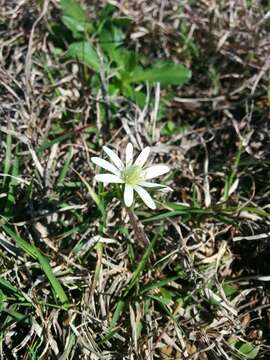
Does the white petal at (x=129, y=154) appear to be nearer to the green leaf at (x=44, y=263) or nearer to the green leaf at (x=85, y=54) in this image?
the green leaf at (x=44, y=263)

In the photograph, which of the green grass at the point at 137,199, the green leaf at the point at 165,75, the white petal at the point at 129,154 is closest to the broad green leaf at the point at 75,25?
the green grass at the point at 137,199

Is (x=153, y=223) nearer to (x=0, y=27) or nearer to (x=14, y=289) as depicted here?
(x=14, y=289)

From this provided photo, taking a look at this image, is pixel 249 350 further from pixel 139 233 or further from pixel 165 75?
pixel 165 75

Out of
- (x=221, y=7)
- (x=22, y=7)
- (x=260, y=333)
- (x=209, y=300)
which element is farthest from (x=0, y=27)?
(x=260, y=333)

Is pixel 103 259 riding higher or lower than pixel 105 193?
lower

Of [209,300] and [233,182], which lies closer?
[209,300]

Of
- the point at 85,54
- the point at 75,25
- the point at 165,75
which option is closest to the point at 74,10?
the point at 75,25
